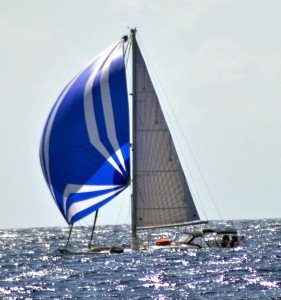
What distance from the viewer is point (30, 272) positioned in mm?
40812

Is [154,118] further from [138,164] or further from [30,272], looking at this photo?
[30,272]

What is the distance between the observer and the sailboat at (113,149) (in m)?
43.0

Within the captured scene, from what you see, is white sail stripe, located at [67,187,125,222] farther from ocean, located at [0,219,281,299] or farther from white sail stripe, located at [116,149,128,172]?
ocean, located at [0,219,281,299]

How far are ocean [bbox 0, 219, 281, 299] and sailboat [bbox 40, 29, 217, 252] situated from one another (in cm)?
224

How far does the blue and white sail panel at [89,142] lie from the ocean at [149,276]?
9.41 ft

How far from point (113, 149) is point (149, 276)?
8244mm

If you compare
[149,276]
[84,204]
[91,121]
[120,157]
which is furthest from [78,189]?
[149,276]

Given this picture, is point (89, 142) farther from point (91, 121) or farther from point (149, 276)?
point (149, 276)

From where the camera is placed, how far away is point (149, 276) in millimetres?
36875

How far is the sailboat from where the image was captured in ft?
141

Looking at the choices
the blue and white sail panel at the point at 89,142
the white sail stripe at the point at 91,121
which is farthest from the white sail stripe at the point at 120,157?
the white sail stripe at the point at 91,121

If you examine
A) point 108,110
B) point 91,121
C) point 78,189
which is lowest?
point 78,189

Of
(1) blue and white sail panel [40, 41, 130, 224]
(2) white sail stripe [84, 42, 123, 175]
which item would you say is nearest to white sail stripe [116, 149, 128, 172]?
(1) blue and white sail panel [40, 41, 130, 224]

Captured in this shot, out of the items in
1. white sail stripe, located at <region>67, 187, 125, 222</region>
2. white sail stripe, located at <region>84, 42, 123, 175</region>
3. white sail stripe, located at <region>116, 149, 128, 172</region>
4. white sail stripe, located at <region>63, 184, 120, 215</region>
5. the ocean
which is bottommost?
the ocean
